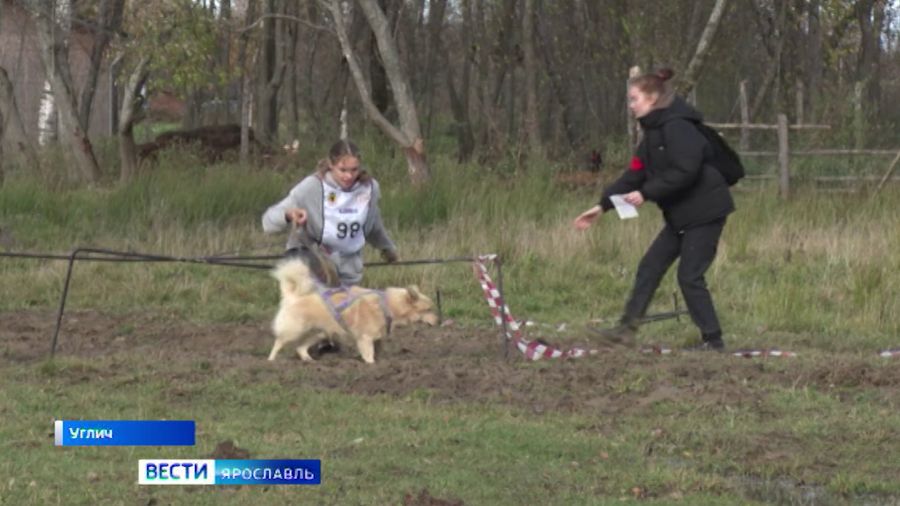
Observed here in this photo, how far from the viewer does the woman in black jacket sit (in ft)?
35.0

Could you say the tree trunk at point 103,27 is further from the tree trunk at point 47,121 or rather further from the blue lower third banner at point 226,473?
the blue lower third banner at point 226,473

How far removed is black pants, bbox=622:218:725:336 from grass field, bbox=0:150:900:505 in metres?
0.44

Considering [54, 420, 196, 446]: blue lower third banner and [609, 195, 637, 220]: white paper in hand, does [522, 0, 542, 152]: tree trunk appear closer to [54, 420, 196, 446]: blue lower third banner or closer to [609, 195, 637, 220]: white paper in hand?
[609, 195, 637, 220]: white paper in hand

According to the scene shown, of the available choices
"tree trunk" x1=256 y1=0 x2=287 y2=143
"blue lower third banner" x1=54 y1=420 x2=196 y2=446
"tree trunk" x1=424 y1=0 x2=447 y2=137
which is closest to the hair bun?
"blue lower third banner" x1=54 y1=420 x2=196 y2=446

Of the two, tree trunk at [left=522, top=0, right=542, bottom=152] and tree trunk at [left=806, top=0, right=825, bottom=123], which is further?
tree trunk at [left=806, top=0, right=825, bottom=123]

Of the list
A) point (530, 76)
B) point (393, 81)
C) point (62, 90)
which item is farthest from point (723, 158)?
point (530, 76)

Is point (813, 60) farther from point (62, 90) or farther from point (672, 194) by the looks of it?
point (672, 194)

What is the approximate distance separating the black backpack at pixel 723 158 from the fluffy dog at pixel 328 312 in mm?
2298

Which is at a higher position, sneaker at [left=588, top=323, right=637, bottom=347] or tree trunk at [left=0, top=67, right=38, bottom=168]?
tree trunk at [left=0, top=67, right=38, bottom=168]

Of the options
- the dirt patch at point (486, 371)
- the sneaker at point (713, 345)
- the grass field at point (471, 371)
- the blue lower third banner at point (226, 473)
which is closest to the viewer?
the blue lower third banner at point (226, 473)

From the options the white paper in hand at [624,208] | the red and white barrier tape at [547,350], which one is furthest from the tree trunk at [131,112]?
the white paper in hand at [624,208]

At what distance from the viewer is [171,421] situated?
8.55 meters

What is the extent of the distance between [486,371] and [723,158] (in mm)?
2150

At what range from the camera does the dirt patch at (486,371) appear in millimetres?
9500
